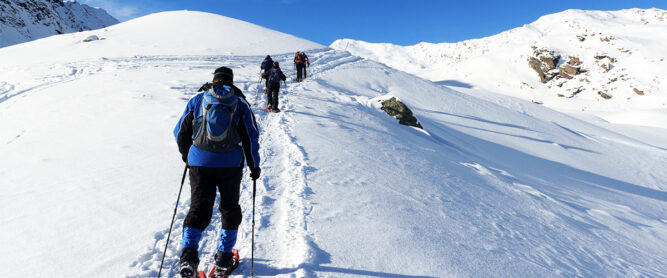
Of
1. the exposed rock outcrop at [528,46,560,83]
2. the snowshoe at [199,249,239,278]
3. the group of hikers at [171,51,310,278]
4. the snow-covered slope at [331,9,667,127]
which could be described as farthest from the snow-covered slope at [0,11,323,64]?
the exposed rock outcrop at [528,46,560,83]

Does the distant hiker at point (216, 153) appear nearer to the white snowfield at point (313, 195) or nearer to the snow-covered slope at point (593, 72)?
the white snowfield at point (313, 195)

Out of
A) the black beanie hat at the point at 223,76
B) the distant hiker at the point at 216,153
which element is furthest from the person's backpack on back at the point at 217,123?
the black beanie hat at the point at 223,76

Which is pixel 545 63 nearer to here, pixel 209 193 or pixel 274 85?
pixel 274 85

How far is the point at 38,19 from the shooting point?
6072 centimetres

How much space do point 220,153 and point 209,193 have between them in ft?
1.26

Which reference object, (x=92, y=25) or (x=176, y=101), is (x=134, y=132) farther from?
(x=92, y=25)

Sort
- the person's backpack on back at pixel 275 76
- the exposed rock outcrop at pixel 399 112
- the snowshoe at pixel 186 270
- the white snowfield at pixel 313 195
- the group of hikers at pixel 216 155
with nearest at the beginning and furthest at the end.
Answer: the snowshoe at pixel 186 270, the group of hikers at pixel 216 155, the white snowfield at pixel 313 195, the person's backpack on back at pixel 275 76, the exposed rock outcrop at pixel 399 112

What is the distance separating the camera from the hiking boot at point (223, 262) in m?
2.82

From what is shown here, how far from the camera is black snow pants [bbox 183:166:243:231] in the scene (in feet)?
8.73

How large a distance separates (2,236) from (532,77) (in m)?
71.7

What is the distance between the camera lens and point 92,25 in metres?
88.0

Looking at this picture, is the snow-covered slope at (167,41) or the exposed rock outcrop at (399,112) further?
the snow-covered slope at (167,41)

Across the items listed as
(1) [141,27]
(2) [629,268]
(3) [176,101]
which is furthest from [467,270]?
(1) [141,27]

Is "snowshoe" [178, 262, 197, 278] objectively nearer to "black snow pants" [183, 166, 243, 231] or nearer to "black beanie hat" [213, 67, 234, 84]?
"black snow pants" [183, 166, 243, 231]
